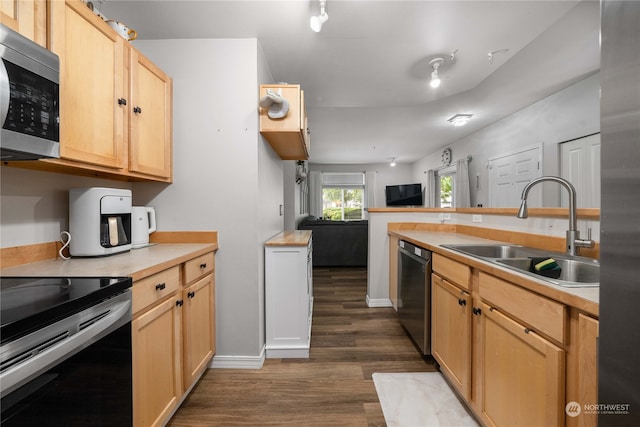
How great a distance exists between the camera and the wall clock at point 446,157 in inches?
227

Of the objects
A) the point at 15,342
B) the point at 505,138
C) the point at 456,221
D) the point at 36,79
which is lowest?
the point at 15,342

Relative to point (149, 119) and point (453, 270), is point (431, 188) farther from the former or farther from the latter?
point (149, 119)

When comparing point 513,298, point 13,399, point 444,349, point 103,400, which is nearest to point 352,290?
→ point 444,349

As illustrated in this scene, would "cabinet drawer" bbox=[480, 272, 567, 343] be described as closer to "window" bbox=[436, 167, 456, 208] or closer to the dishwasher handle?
the dishwasher handle

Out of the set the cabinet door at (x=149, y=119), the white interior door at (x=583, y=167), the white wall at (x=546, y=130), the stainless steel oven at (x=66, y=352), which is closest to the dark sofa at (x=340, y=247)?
the white wall at (x=546, y=130)

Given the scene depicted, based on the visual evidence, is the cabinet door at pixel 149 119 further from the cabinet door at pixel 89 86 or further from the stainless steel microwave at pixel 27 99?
the stainless steel microwave at pixel 27 99

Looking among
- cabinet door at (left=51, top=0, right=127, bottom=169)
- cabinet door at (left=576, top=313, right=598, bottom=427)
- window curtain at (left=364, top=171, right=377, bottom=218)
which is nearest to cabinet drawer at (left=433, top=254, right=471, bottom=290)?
cabinet door at (left=576, top=313, right=598, bottom=427)

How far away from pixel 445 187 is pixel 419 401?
5978 millimetres

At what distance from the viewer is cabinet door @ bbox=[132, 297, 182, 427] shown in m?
1.08

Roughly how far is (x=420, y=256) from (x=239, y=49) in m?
2.06

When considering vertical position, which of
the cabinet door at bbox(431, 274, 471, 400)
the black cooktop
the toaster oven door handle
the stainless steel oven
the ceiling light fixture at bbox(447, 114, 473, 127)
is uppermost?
the ceiling light fixture at bbox(447, 114, 473, 127)

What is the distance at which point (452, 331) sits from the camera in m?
1.56

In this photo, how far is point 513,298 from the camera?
107 cm

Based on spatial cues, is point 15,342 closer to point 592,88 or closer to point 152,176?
point 152,176
